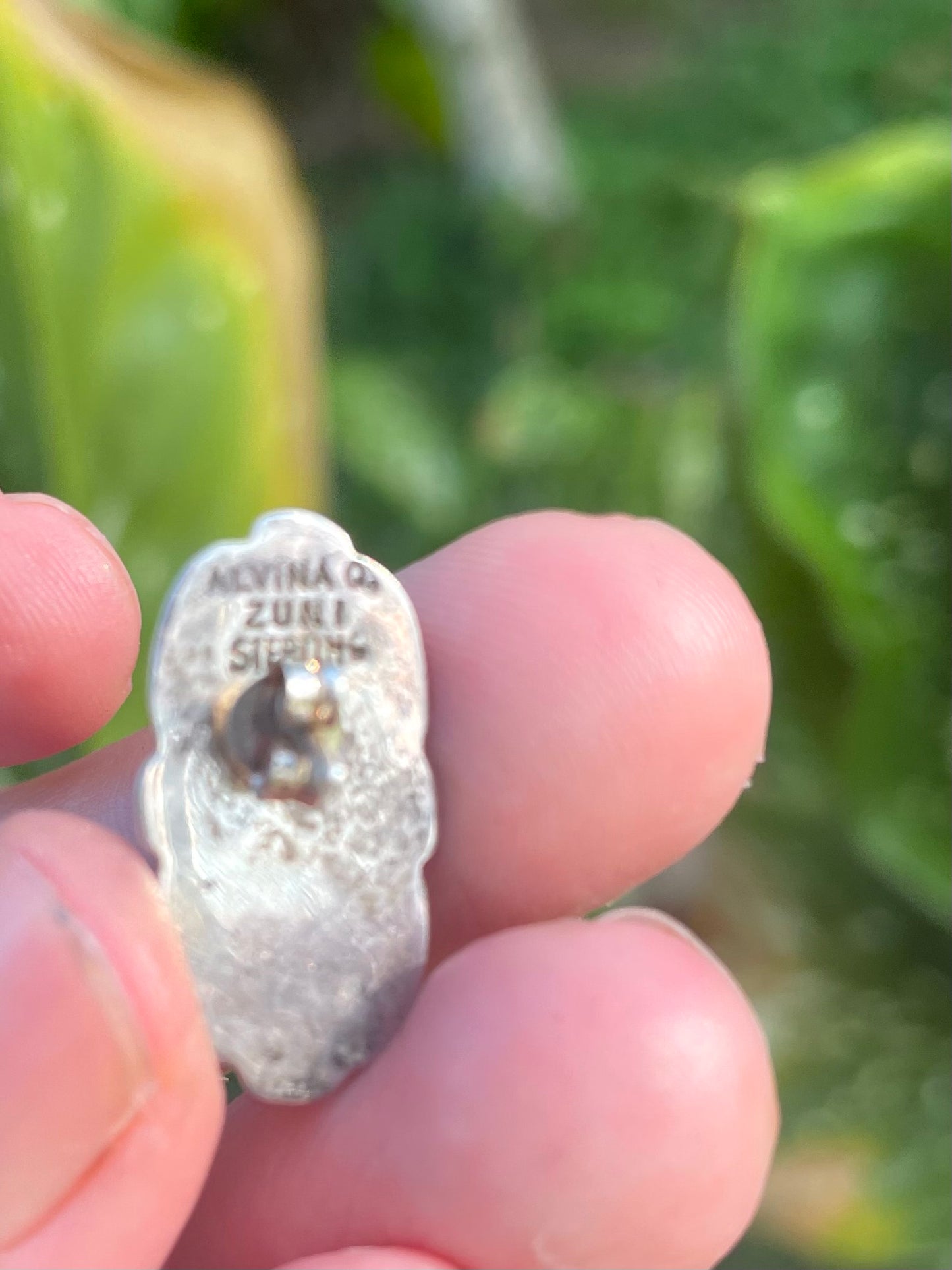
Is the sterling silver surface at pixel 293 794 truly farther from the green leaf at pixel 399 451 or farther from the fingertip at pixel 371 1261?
the green leaf at pixel 399 451

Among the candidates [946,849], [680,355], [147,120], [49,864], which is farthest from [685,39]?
[49,864]

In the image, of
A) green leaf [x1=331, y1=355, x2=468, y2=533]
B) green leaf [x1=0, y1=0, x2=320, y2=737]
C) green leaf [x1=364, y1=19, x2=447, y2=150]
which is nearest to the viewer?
green leaf [x1=0, y1=0, x2=320, y2=737]

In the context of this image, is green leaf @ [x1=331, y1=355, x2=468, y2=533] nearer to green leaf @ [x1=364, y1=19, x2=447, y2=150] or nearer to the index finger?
green leaf @ [x1=364, y1=19, x2=447, y2=150]

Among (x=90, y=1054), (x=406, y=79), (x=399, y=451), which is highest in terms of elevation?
(x=406, y=79)

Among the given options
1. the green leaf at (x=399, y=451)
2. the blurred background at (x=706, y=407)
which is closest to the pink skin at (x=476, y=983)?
the blurred background at (x=706, y=407)

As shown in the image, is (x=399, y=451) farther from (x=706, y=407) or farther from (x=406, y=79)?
(x=406, y=79)

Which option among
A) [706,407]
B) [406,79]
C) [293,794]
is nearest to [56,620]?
[293,794]

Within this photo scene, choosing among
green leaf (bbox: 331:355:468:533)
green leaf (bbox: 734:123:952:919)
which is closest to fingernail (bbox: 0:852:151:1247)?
green leaf (bbox: 734:123:952:919)
